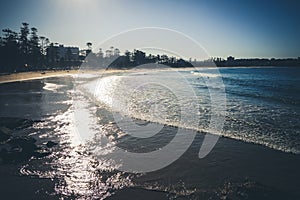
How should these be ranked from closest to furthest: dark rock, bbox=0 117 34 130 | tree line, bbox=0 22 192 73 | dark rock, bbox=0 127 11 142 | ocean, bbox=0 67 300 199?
ocean, bbox=0 67 300 199 → dark rock, bbox=0 127 11 142 → dark rock, bbox=0 117 34 130 → tree line, bbox=0 22 192 73

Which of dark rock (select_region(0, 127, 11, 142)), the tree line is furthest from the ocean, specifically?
the tree line

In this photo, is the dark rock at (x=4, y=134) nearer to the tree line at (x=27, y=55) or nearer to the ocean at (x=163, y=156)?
the ocean at (x=163, y=156)

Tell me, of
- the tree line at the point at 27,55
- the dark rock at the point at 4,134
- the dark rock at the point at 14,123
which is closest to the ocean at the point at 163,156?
the dark rock at the point at 14,123

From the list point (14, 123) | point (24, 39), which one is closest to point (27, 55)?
point (24, 39)

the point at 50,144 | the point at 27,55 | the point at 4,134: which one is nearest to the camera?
the point at 50,144

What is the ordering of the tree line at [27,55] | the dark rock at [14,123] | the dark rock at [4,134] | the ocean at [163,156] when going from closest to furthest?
the ocean at [163,156], the dark rock at [4,134], the dark rock at [14,123], the tree line at [27,55]

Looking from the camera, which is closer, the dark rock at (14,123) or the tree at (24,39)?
the dark rock at (14,123)

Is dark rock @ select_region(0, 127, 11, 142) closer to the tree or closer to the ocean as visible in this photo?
the ocean

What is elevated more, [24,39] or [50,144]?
[24,39]

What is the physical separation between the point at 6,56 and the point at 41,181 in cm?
7110

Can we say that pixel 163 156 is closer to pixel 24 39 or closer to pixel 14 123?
pixel 14 123

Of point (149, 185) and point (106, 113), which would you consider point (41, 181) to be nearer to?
point (149, 185)

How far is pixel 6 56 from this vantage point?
217 feet

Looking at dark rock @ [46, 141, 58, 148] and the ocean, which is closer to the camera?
the ocean
